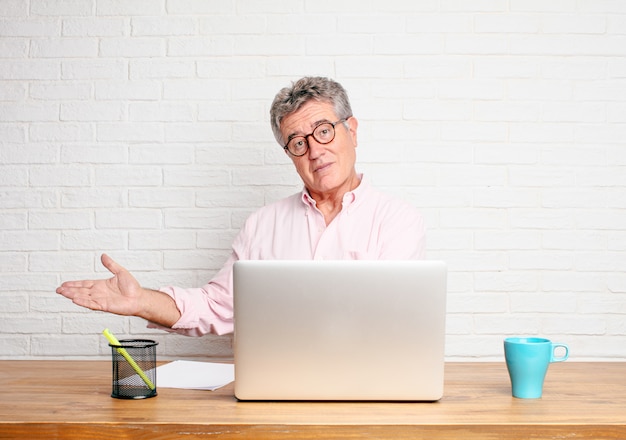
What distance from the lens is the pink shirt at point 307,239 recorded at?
2.19 metres

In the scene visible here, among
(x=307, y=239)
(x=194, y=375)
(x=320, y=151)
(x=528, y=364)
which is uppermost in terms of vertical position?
(x=320, y=151)

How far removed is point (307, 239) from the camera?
2.41m

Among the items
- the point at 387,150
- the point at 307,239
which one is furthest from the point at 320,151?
the point at 387,150

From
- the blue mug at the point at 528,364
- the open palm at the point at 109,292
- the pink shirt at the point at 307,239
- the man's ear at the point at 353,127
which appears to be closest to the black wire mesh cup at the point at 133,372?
the open palm at the point at 109,292

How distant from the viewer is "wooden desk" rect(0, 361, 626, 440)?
121cm

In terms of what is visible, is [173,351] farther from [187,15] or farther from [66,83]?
[187,15]

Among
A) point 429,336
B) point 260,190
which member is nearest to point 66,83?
point 260,190

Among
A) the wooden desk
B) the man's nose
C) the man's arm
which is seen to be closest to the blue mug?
the wooden desk

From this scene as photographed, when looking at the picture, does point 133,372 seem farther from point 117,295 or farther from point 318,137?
point 318,137

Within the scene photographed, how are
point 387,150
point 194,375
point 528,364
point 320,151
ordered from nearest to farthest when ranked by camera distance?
1. point 528,364
2. point 194,375
3. point 320,151
4. point 387,150

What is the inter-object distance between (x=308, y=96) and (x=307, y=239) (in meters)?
0.50

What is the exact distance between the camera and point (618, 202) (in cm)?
269

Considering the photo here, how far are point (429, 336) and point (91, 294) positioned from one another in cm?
83

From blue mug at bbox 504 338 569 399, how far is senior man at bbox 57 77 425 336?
0.75 metres
